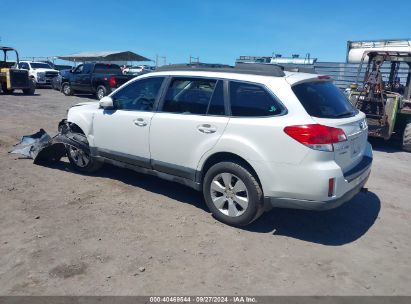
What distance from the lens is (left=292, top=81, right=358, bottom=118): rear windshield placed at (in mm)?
4043

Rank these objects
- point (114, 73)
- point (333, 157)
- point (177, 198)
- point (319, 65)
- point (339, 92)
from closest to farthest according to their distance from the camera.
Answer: point (333, 157) < point (339, 92) < point (177, 198) < point (114, 73) < point (319, 65)

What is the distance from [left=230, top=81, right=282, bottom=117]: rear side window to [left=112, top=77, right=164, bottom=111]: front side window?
1246 millimetres

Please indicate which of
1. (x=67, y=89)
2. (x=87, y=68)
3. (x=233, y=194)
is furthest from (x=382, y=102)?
(x=67, y=89)

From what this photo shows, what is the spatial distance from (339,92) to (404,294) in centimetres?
249

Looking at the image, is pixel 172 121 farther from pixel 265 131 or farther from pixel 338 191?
pixel 338 191

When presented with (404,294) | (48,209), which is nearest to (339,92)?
(404,294)

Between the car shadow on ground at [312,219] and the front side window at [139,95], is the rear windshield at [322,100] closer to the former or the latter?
the car shadow on ground at [312,219]

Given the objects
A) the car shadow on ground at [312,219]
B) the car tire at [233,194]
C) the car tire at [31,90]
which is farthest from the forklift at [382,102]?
the car tire at [31,90]

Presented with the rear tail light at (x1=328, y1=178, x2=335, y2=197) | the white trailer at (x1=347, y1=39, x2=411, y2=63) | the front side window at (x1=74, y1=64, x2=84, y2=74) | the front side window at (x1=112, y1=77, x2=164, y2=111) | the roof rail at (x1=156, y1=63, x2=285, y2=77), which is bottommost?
the rear tail light at (x1=328, y1=178, x2=335, y2=197)

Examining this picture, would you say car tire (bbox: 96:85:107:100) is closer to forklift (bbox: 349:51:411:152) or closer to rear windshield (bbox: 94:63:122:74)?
rear windshield (bbox: 94:63:122:74)

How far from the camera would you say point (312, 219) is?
4.84 m

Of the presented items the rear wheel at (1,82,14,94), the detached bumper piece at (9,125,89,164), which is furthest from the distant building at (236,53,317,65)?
the detached bumper piece at (9,125,89,164)

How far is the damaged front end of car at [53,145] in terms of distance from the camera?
6.09 metres

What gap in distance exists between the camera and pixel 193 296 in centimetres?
312
